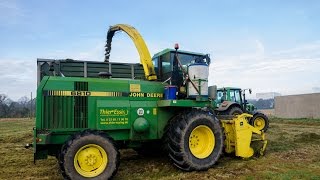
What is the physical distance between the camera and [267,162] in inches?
328

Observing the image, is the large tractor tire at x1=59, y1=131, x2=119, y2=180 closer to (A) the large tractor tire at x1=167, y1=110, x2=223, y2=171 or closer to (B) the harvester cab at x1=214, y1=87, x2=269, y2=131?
(A) the large tractor tire at x1=167, y1=110, x2=223, y2=171

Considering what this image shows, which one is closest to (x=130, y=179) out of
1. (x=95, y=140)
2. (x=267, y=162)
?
(x=95, y=140)

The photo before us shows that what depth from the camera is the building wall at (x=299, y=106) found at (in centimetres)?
3494

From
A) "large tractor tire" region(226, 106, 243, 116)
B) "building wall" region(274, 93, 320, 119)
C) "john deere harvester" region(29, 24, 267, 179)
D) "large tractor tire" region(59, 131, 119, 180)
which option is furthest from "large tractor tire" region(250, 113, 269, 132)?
"building wall" region(274, 93, 320, 119)

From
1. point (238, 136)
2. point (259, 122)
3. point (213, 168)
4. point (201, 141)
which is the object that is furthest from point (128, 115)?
point (259, 122)

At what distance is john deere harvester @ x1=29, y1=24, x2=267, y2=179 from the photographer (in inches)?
263

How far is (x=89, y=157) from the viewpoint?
21.6ft

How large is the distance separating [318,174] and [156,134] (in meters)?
3.56

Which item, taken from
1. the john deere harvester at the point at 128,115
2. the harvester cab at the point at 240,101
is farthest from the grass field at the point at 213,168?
the harvester cab at the point at 240,101

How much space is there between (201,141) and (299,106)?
3289 cm

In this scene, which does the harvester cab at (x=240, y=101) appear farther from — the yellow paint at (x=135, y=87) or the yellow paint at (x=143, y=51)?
the yellow paint at (x=135, y=87)

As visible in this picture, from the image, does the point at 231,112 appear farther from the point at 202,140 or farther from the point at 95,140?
the point at 95,140

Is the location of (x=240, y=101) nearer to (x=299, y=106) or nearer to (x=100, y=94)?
(x=100, y=94)

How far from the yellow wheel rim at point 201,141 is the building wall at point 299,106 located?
29.5 metres
